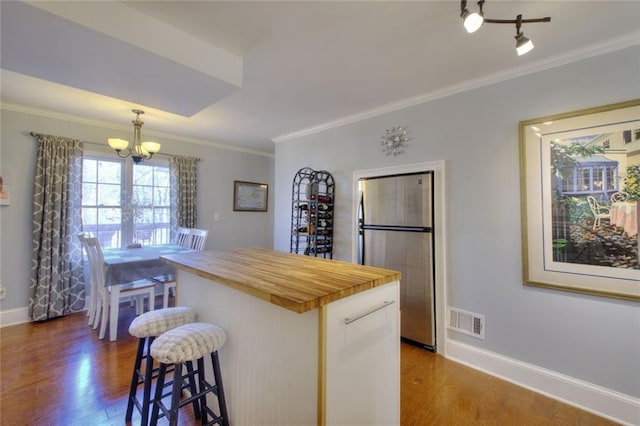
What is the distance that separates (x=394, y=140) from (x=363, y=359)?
2.27 meters

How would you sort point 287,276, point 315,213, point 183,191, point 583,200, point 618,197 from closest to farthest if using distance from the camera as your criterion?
point 287,276, point 618,197, point 583,200, point 315,213, point 183,191

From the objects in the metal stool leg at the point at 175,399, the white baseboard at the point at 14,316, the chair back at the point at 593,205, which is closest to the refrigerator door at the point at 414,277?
the chair back at the point at 593,205

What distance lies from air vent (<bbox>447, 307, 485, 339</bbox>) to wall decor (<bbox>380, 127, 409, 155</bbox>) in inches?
64.4

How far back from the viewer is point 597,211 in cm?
181

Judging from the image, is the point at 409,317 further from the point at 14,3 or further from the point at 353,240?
the point at 14,3

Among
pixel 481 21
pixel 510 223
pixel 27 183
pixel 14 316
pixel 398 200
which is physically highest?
pixel 481 21

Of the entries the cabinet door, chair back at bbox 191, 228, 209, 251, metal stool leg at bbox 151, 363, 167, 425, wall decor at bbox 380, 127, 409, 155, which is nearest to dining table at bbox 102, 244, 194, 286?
chair back at bbox 191, 228, 209, 251

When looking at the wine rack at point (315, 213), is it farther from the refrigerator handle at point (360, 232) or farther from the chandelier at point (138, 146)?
the chandelier at point (138, 146)

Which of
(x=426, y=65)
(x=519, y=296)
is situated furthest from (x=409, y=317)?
(x=426, y=65)

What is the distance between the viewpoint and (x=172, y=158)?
412 centimetres

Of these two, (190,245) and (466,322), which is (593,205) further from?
(190,245)

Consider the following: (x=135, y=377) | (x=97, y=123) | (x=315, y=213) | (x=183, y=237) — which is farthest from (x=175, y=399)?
(x=97, y=123)

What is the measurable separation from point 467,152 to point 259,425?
2.49 meters

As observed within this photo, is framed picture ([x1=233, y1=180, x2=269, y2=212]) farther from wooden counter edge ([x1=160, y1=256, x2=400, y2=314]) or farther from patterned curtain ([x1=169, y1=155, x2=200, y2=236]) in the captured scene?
wooden counter edge ([x1=160, y1=256, x2=400, y2=314])
